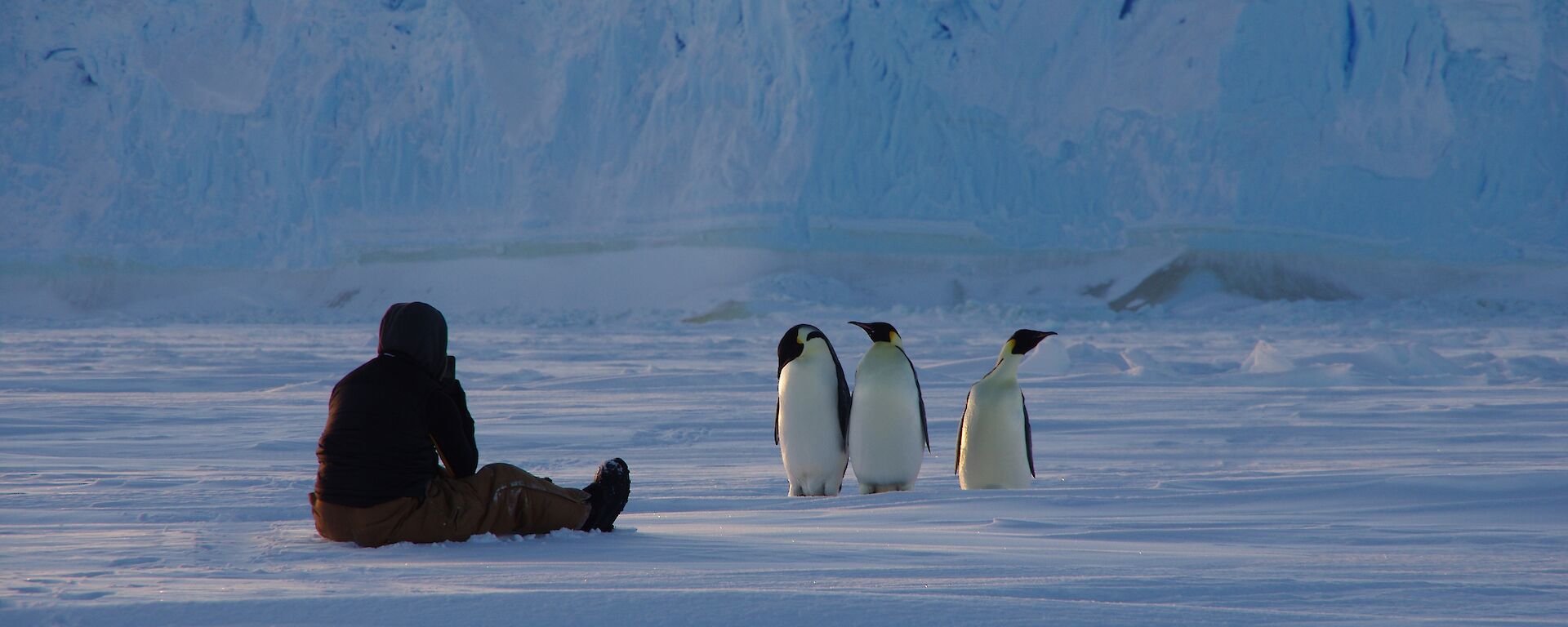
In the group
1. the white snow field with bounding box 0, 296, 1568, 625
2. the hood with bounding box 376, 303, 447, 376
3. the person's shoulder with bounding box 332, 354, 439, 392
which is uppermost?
the hood with bounding box 376, 303, 447, 376

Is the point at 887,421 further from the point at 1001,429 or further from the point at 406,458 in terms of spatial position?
the point at 406,458

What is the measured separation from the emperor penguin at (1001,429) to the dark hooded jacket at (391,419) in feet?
6.05

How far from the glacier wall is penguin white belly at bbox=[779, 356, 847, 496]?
1339cm

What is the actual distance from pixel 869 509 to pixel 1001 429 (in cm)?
80

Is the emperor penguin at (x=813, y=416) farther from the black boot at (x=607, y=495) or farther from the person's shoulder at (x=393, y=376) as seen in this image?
the person's shoulder at (x=393, y=376)

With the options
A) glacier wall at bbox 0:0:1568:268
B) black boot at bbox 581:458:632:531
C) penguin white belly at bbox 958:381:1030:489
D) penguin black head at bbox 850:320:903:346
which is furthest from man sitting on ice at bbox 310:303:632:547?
glacier wall at bbox 0:0:1568:268

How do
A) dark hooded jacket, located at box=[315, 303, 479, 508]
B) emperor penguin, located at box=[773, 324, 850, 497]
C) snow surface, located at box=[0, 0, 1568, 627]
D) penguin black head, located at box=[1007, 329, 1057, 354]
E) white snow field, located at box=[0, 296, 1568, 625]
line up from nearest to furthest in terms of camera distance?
white snow field, located at box=[0, 296, 1568, 625], dark hooded jacket, located at box=[315, 303, 479, 508], penguin black head, located at box=[1007, 329, 1057, 354], emperor penguin, located at box=[773, 324, 850, 497], snow surface, located at box=[0, 0, 1568, 627]

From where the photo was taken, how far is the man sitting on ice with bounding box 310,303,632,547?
2.45 meters

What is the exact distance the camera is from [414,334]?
8.02ft

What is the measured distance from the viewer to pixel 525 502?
2.57 m

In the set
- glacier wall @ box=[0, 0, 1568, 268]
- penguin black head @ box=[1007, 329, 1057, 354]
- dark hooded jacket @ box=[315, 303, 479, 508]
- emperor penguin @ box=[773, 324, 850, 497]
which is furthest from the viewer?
glacier wall @ box=[0, 0, 1568, 268]

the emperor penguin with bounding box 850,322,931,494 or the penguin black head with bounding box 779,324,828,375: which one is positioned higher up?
the penguin black head with bounding box 779,324,828,375

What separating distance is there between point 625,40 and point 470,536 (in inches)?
634

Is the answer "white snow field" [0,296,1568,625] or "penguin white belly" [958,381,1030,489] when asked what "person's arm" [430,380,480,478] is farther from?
"penguin white belly" [958,381,1030,489]
